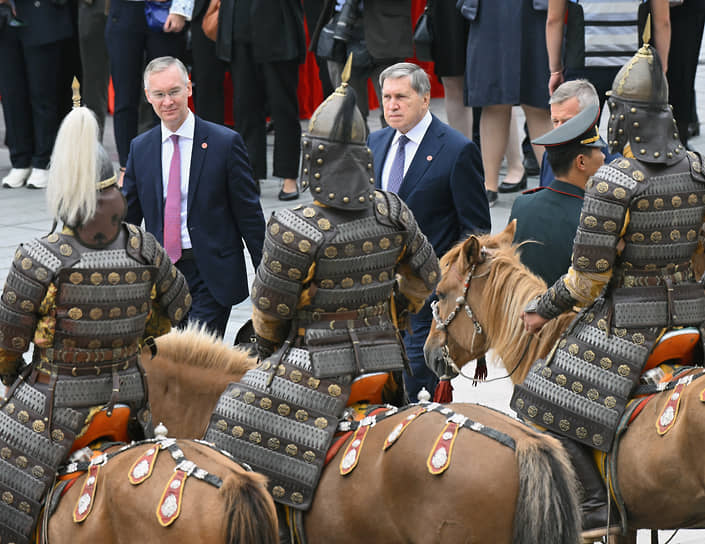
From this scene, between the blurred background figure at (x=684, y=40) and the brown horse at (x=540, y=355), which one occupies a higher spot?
the blurred background figure at (x=684, y=40)

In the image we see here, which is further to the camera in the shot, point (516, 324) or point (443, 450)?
point (516, 324)

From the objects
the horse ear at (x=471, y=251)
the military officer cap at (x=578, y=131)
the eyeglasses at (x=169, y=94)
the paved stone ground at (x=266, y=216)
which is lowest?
the paved stone ground at (x=266, y=216)

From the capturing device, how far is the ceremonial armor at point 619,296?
16.5ft

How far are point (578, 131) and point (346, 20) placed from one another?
4.74m

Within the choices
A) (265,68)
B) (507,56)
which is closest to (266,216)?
(265,68)

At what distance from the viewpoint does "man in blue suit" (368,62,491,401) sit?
674cm

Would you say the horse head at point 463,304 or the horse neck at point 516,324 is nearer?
the horse neck at point 516,324

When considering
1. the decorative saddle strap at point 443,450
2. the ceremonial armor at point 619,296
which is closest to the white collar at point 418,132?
the ceremonial armor at point 619,296

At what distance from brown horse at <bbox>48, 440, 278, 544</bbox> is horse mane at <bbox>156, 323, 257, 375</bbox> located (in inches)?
41.3

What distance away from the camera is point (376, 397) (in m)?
5.03

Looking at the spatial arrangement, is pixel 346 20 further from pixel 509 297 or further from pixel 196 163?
pixel 509 297

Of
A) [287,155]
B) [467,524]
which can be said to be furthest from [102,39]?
[467,524]

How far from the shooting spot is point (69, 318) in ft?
14.7

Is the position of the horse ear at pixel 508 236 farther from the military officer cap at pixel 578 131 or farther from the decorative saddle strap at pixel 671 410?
the decorative saddle strap at pixel 671 410
